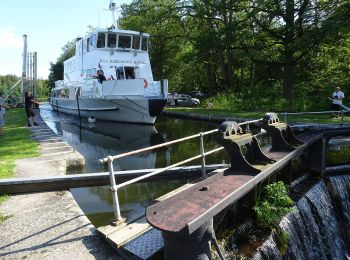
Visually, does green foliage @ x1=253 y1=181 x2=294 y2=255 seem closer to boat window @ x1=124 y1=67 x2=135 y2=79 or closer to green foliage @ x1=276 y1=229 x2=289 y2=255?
green foliage @ x1=276 y1=229 x2=289 y2=255

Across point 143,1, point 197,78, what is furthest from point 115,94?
point 197,78

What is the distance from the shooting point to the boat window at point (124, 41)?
2481 cm

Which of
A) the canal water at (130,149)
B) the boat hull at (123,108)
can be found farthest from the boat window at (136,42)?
the canal water at (130,149)

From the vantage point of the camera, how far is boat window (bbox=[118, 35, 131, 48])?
24.8 metres

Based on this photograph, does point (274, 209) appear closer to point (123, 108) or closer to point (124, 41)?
point (123, 108)

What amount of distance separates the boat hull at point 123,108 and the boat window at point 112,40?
12.5 feet

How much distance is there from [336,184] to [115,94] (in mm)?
15941

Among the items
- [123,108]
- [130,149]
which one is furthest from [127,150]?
[123,108]

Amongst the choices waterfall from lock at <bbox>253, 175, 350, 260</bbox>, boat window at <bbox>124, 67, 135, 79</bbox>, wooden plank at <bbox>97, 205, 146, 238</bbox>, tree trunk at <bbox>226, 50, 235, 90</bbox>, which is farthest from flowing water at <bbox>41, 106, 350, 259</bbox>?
tree trunk at <bbox>226, 50, 235, 90</bbox>

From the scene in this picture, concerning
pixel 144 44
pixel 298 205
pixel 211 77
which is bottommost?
pixel 298 205

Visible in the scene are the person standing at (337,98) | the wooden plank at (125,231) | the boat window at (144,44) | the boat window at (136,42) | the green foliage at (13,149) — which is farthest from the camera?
the boat window at (144,44)

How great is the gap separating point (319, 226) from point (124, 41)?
2064cm

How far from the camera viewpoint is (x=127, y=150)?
1415cm

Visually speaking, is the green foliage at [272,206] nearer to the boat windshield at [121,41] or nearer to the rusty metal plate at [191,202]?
the rusty metal plate at [191,202]
